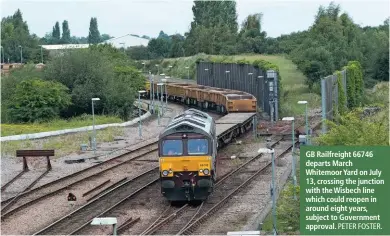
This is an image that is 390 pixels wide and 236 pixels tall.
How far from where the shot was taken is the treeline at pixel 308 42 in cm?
6112

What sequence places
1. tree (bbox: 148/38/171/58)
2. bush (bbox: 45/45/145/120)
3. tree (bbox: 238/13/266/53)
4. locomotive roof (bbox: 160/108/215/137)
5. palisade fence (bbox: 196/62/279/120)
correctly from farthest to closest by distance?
tree (bbox: 148/38/171/58)
tree (bbox: 238/13/266/53)
bush (bbox: 45/45/145/120)
palisade fence (bbox: 196/62/279/120)
locomotive roof (bbox: 160/108/215/137)

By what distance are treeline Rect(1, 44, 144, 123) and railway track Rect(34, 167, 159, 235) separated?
21027 millimetres

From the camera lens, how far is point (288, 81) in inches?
2660

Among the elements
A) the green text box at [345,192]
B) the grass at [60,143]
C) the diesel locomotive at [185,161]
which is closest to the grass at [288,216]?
the diesel locomotive at [185,161]

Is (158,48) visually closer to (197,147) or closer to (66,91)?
(66,91)

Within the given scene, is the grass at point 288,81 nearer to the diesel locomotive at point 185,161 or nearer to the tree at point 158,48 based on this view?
the tree at point 158,48

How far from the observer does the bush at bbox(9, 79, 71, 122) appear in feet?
153

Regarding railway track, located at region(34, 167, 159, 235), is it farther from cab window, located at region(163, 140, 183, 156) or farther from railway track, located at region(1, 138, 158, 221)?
cab window, located at region(163, 140, 183, 156)

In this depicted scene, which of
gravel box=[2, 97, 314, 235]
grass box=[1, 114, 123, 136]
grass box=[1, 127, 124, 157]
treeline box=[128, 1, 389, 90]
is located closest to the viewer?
gravel box=[2, 97, 314, 235]

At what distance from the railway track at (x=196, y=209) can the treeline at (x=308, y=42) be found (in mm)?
33836

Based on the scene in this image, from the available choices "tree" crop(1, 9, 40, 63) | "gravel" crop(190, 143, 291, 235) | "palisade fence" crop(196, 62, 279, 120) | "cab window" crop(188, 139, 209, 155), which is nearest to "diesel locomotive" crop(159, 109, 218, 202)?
"cab window" crop(188, 139, 209, 155)

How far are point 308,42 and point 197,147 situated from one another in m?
45.7

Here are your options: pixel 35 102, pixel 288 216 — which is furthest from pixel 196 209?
pixel 35 102

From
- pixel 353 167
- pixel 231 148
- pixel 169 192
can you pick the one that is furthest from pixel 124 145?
pixel 353 167
